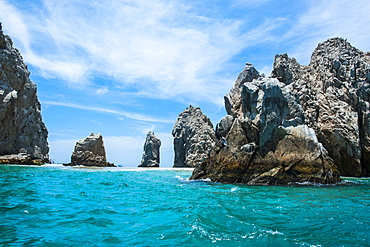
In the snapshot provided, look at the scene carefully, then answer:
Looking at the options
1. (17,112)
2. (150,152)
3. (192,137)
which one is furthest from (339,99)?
(17,112)

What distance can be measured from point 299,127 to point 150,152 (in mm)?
70853

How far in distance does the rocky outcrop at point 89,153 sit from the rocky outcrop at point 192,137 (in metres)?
24.0

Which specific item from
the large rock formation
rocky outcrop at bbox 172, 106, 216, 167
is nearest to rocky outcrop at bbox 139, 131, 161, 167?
rocky outcrop at bbox 172, 106, 216, 167

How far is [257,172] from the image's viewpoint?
2505cm

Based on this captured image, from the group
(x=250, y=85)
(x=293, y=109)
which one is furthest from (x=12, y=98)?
(x=293, y=109)

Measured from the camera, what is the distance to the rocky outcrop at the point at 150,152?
9163cm

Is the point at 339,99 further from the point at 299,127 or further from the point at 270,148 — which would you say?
the point at 270,148

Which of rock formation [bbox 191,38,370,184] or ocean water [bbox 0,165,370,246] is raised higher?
rock formation [bbox 191,38,370,184]

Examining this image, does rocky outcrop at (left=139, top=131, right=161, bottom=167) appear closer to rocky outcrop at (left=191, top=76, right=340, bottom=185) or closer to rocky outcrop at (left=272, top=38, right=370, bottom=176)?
rocky outcrop at (left=272, top=38, right=370, bottom=176)

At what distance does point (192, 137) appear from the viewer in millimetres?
76062

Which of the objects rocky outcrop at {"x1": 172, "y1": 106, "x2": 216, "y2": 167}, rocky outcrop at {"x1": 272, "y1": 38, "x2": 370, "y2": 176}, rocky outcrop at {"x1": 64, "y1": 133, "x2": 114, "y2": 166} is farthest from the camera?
rocky outcrop at {"x1": 64, "y1": 133, "x2": 114, "y2": 166}

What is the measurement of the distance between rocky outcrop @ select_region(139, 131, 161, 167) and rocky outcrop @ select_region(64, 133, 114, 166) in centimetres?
1467

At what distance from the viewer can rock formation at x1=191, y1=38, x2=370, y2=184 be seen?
985 inches

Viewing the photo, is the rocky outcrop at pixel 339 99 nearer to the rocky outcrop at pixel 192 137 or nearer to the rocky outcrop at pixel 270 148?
the rocky outcrop at pixel 270 148
